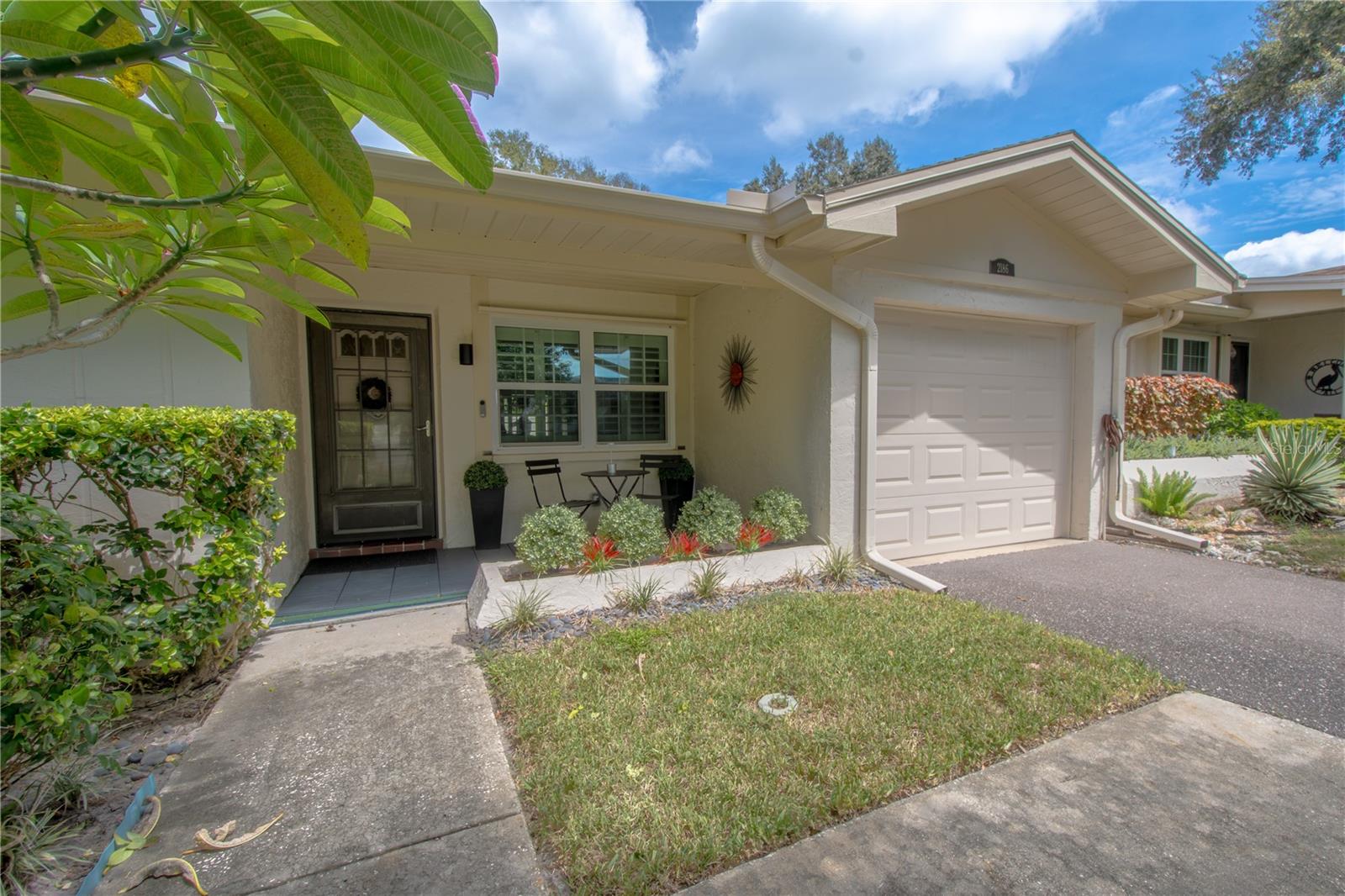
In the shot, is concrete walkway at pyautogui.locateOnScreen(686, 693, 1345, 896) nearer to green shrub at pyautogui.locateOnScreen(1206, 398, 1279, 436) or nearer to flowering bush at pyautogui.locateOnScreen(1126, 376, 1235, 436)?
flowering bush at pyautogui.locateOnScreen(1126, 376, 1235, 436)

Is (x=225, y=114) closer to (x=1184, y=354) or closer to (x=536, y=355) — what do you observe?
(x=536, y=355)

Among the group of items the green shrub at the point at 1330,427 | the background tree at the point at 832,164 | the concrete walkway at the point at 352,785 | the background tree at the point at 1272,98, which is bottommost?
the concrete walkway at the point at 352,785

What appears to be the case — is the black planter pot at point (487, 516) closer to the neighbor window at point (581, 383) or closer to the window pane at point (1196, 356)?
the neighbor window at point (581, 383)

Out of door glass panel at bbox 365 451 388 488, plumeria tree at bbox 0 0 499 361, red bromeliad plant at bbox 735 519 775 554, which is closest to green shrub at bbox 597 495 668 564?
red bromeliad plant at bbox 735 519 775 554

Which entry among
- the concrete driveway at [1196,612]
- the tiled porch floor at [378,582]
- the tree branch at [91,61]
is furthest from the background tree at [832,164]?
the tree branch at [91,61]

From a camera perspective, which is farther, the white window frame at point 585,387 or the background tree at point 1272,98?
the background tree at point 1272,98

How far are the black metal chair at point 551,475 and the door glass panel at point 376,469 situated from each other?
132 cm

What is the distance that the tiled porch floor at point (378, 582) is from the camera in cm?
390

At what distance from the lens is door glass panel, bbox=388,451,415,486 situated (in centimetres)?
556

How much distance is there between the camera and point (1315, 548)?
4.98 metres

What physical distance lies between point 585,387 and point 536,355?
615mm

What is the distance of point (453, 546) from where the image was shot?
18.7ft

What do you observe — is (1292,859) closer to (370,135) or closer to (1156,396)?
(370,135)

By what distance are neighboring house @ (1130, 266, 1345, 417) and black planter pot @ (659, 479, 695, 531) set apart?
7484mm
